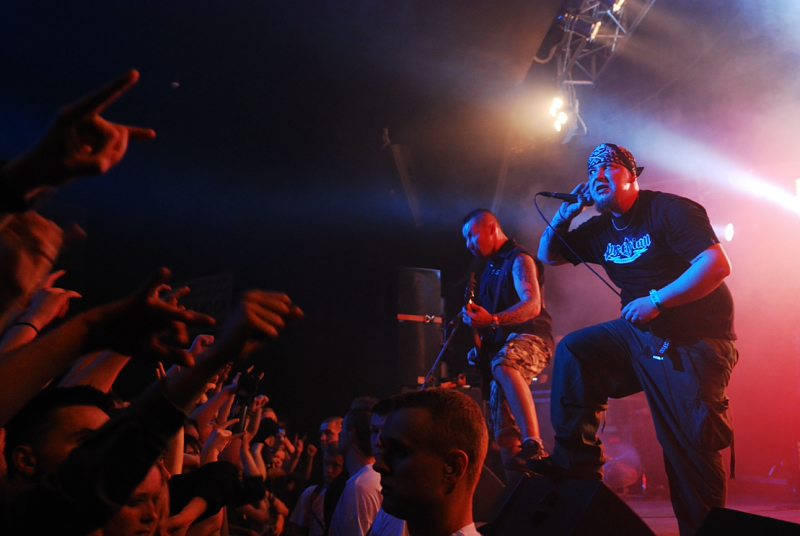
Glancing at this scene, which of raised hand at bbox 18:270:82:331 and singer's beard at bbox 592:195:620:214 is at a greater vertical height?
singer's beard at bbox 592:195:620:214

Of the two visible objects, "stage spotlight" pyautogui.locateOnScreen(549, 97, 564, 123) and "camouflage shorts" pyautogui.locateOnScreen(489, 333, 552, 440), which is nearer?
"camouflage shorts" pyautogui.locateOnScreen(489, 333, 552, 440)

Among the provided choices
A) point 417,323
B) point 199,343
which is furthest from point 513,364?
point 417,323

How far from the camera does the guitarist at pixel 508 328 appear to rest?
3.64 metres

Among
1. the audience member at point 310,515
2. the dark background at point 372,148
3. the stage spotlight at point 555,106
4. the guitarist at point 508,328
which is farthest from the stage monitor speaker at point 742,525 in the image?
the stage spotlight at point 555,106

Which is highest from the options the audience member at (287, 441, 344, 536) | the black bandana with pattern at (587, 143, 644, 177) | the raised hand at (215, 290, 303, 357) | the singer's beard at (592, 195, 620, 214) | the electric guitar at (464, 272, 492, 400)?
the black bandana with pattern at (587, 143, 644, 177)

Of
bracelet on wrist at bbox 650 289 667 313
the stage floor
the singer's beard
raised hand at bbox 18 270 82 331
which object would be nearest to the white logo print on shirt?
the singer's beard

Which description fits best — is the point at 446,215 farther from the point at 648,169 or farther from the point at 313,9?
the point at 313,9

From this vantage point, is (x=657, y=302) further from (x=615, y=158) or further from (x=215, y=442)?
(x=215, y=442)

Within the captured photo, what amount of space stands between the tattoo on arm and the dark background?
218cm

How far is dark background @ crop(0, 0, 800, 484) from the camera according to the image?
5.08 metres

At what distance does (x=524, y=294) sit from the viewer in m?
3.94

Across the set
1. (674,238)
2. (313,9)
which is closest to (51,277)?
(674,238)

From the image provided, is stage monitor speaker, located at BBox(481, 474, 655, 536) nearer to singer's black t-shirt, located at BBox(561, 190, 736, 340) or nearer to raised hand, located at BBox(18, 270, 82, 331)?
singer's black t-shirt, located at BBox(561, 190, 736, 340)

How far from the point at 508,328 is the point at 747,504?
3.56 m
